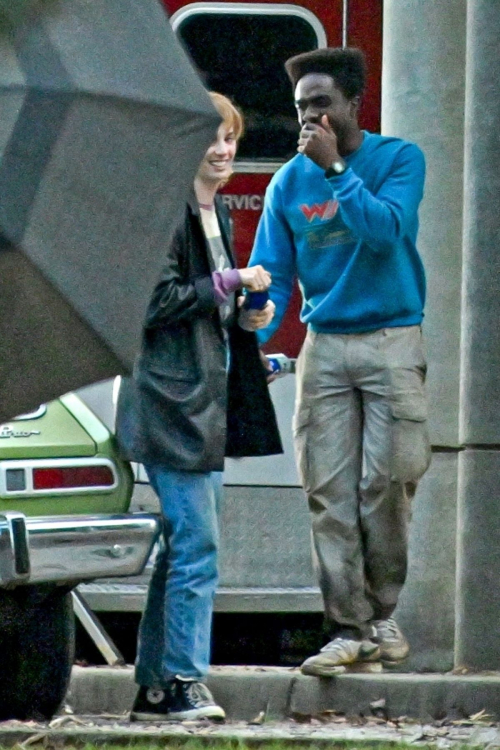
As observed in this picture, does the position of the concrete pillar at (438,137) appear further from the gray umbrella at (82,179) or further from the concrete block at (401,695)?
the gray umbrella at (82,179)

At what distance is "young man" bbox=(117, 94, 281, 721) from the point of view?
591 centimetres

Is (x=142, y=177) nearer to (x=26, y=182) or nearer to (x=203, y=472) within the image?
(x=26, y=182)

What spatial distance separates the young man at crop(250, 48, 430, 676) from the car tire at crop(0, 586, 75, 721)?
81 cm

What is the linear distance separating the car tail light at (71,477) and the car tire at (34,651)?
0.97ft

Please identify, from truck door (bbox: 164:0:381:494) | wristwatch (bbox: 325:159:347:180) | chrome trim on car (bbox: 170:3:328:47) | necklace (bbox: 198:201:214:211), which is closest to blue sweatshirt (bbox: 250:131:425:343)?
wristwatch (bbox: 325:159:347:180)

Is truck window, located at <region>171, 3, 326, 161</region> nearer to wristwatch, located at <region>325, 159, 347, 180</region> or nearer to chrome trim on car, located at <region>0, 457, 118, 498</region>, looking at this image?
wristwatch, located at <region>325, 159, 347, 180</region>

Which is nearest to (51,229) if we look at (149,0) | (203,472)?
(149,0)

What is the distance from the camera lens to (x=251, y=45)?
25.6 feet

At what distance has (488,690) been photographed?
6605mm

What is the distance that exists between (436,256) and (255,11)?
4.17ft

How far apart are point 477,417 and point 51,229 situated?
368cm

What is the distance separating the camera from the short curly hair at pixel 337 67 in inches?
257

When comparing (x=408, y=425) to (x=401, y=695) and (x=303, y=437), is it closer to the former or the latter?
(x=303, y=437)

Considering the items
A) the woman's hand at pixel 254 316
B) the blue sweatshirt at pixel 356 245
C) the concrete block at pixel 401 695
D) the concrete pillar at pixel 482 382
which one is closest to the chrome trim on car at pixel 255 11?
the concrete pillar at pixel 482 382
